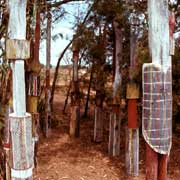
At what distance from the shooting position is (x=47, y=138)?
213 inches

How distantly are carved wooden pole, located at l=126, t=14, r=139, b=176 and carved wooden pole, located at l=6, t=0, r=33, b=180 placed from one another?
1715 millimetres

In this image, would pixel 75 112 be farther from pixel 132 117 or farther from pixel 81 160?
pixel 132 117

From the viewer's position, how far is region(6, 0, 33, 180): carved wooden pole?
1.96 m

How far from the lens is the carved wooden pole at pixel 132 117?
3.53 metres

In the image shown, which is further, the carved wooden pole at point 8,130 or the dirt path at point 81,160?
the dirt path at point 81,160

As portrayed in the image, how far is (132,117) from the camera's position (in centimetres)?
361

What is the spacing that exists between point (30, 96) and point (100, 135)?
229 centimetres

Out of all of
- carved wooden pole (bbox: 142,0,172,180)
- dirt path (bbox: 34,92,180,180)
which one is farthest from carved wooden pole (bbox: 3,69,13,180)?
carved wooden pole (bbox: 142,0,172,180)

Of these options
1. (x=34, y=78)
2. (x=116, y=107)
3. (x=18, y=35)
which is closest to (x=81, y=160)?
(x=116, y=107)

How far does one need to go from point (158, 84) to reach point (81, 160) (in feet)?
8.49

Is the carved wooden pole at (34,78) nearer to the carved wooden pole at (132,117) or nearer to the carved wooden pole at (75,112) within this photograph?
the carved wooden pole at (132,117)

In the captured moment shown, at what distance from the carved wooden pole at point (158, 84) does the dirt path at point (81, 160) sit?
1766mm

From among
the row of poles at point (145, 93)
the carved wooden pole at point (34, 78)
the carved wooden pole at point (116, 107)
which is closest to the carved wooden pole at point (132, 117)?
the carved wooden pole at point (116, 107)

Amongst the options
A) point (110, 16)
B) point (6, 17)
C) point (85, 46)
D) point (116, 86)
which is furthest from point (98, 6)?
point (6, 17)
